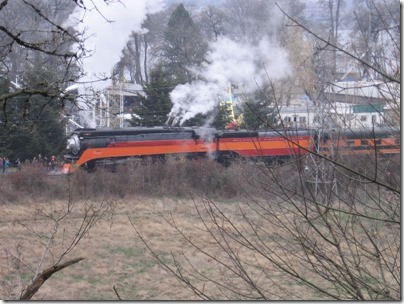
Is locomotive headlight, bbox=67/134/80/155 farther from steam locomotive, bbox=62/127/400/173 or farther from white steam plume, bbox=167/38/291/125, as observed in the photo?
white steam plume, bbox=167/38/291/125

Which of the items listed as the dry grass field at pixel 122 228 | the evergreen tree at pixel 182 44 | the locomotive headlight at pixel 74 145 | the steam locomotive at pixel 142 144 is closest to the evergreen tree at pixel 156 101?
the evergreen tree at pixel 182 44

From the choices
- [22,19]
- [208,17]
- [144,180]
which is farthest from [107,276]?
[208,17]

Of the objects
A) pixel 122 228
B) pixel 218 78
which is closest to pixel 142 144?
pixel 218 78

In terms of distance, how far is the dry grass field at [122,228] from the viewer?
15062mm

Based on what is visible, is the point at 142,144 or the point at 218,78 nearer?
the point at 142,144

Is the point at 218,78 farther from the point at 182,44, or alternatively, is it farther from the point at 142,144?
the point at 142,144

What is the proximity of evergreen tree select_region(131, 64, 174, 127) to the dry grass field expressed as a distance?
5400 mm

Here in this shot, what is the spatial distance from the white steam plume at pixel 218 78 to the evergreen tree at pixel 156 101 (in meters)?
0.37

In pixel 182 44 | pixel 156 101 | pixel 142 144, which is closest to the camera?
pixel 142 144

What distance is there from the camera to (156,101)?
33.2 metres

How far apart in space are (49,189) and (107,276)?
9.21 metres

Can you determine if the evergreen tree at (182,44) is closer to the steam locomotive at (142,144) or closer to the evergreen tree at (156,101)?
the evergreen tree at (156,101)

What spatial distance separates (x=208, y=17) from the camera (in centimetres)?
4122

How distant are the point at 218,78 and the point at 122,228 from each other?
1401cm
